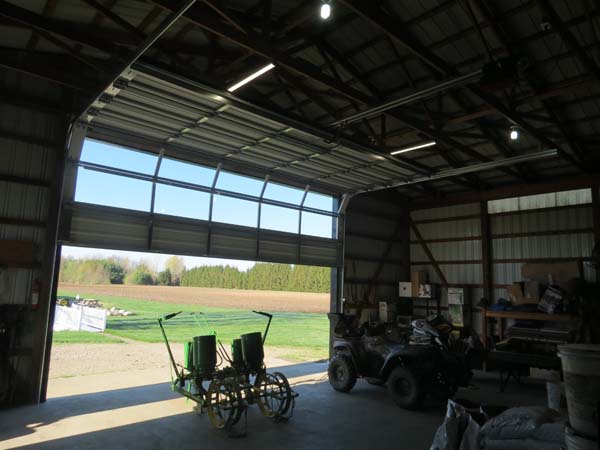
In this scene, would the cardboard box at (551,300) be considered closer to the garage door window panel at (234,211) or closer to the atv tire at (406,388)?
the atv tire at (406,388)

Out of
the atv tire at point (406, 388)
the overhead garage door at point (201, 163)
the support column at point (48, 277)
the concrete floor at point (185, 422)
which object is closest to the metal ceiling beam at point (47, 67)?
the overhead garage door at point (201, 163)

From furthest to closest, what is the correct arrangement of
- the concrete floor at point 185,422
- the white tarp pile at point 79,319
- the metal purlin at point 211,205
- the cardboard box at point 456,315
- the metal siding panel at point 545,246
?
the white tarp pile at point 79,319, the cardboard box at point 456,315, the metal siding panel at point 545,246, the metal purlin at point 211,205, the concrete floor at point 185,422

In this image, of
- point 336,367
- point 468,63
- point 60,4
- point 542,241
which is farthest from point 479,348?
point 60,4

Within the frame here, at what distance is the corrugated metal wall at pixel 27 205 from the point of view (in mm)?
5758

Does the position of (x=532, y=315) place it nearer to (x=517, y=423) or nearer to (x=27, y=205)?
(x=517, y=423)

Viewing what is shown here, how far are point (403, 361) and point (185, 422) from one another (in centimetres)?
323

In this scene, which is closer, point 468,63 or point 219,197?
point 468,63

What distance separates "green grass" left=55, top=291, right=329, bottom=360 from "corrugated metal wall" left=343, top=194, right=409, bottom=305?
5.52 meters

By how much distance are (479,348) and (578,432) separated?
209 inches

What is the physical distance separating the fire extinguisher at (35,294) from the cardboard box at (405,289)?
887cm

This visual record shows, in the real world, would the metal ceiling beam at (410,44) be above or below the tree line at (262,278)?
above

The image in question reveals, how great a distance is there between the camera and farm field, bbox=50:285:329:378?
Answer: 12.7 m

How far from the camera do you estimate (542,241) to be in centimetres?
979

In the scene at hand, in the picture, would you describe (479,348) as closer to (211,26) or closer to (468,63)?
(468,63)
